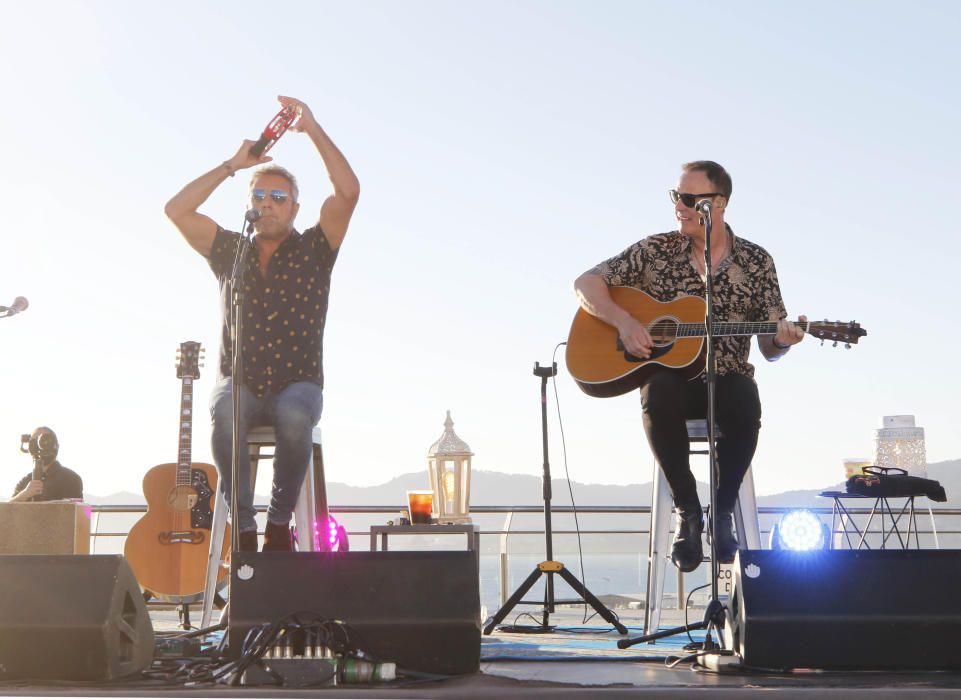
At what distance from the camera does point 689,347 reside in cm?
307

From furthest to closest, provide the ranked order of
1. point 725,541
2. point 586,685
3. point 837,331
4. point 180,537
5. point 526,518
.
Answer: point 526,518 → point 180,537 → point 837,331 → point 725,541 → point 586,685

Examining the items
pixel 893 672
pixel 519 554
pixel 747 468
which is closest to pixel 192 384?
pixel 519 554

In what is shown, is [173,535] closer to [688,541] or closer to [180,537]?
[180,537]

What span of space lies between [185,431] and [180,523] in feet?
1.38

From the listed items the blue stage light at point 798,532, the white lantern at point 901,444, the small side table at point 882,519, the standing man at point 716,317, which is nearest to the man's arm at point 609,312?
the standing man at point 716,317

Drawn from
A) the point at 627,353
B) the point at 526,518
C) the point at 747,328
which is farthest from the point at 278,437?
the point at 526,518

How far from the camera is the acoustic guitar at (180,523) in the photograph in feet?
15.3

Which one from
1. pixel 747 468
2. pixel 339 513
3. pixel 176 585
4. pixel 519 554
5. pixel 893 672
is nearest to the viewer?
pixel 893 672

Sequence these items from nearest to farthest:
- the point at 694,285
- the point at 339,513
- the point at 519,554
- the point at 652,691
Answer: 1. the point at 652,691
2. the point at 694,285
3. the point at 519,554
4. the point at 339,513

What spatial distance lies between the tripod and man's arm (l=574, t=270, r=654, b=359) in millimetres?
589

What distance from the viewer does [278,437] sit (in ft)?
9.88

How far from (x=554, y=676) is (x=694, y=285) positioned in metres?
1.47

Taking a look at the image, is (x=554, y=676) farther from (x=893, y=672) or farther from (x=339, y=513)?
(x=339, y=513)

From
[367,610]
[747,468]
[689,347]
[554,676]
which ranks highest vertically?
[689,347]
